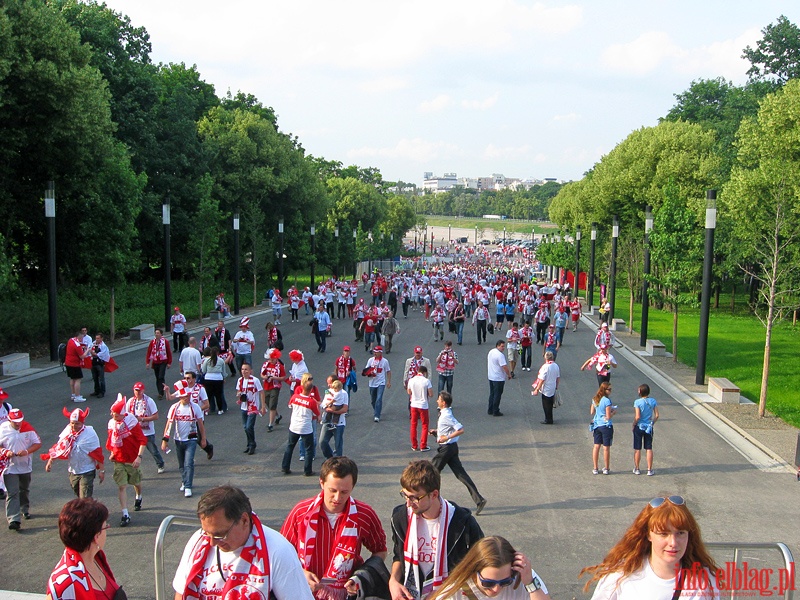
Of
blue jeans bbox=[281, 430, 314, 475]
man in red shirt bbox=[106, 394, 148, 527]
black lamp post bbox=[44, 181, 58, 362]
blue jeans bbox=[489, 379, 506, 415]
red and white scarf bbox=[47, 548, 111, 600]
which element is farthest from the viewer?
black lamp post bbox=[44, 181, 58, 362]

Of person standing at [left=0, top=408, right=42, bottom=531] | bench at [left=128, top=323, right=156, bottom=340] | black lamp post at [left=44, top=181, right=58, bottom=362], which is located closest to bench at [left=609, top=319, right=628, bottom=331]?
bench at [left=128, top=323, right=156, bottom=340]

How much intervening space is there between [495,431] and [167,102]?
1500 inches

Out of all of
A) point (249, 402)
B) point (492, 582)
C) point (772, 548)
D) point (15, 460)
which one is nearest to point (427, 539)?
point (492, 582)

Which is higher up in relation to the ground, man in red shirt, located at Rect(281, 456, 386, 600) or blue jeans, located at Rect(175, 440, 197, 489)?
man in red shirt, located at Rect(281, 456, 386, 600)

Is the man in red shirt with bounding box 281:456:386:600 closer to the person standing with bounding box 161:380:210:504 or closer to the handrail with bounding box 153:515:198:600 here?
the handrail with bounding box 153:515:198:600

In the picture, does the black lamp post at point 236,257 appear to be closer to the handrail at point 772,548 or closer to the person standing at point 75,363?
the person standing at point 75,363

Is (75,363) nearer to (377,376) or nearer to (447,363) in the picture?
(377,376)

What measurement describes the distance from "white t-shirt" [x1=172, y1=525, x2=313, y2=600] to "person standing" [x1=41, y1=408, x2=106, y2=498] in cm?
542

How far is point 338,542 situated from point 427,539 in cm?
56

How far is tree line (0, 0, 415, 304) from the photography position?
22.3 metres

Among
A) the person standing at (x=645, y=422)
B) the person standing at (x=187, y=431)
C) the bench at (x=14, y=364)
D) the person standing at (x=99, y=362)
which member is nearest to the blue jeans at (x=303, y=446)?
the person standing at (x=187, y=431)

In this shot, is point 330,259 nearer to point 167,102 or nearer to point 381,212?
point 167,102

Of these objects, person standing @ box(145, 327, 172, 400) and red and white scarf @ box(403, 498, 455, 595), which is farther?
person standing @ box(145, 327, 172, 400)

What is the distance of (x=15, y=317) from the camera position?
75.7ft
